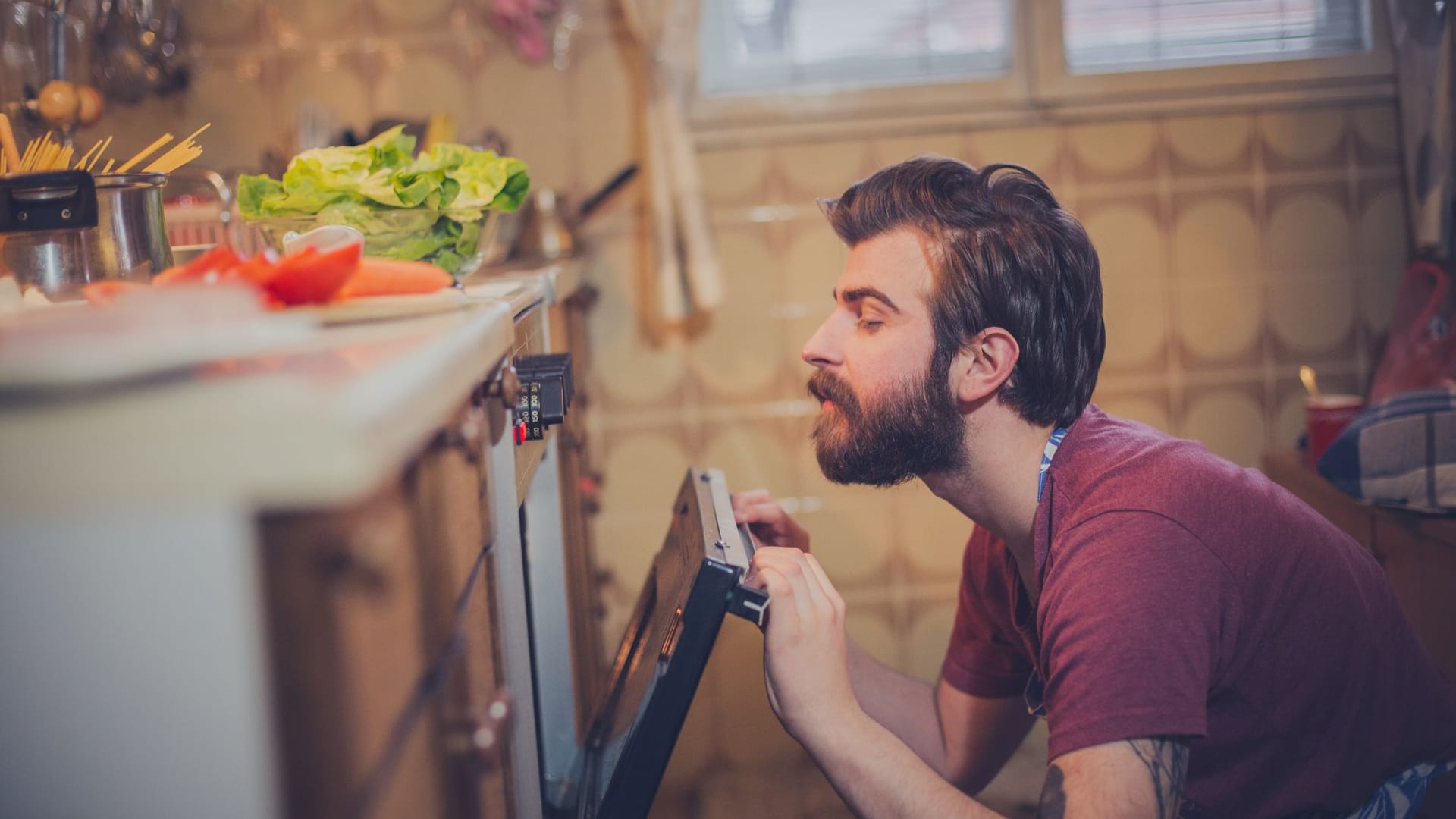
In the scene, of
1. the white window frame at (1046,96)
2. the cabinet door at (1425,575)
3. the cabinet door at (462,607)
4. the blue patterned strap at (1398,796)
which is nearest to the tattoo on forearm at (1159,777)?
the blue patterned strap at (1398,796)

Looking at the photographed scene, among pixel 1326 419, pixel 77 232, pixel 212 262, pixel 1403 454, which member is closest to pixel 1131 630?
pixel 212 262

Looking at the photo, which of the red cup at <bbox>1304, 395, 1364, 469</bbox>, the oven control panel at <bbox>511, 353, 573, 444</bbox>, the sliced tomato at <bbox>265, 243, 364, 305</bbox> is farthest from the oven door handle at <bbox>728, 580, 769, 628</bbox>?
the red cup at <bbox>1304, 395, 1364, 469</bbox>

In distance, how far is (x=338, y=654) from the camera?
1.52 feet

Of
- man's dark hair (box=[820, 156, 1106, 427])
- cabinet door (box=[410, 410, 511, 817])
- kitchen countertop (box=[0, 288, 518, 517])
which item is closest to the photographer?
kitchen countertop (box=[0, 288, 518, 517])

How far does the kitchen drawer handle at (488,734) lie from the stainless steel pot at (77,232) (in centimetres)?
53

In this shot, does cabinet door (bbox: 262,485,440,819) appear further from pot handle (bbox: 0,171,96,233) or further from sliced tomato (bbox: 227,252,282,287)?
pot handle (bbox: 0,171,96,233)

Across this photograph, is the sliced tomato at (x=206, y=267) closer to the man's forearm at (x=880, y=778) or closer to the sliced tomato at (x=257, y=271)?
A: the sliced tomato at (x=257, y=271)

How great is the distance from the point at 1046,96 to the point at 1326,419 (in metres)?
0.82

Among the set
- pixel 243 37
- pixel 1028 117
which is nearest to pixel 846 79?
pixel 1028 117

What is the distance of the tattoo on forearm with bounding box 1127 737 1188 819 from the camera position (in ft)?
3.01

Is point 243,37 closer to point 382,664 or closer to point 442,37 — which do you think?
point 442,37

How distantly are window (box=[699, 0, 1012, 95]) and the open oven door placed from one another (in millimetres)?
1529

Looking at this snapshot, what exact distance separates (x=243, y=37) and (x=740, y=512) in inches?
65.0

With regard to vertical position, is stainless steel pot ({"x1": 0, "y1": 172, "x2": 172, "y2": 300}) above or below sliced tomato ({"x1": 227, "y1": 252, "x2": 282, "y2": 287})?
above
